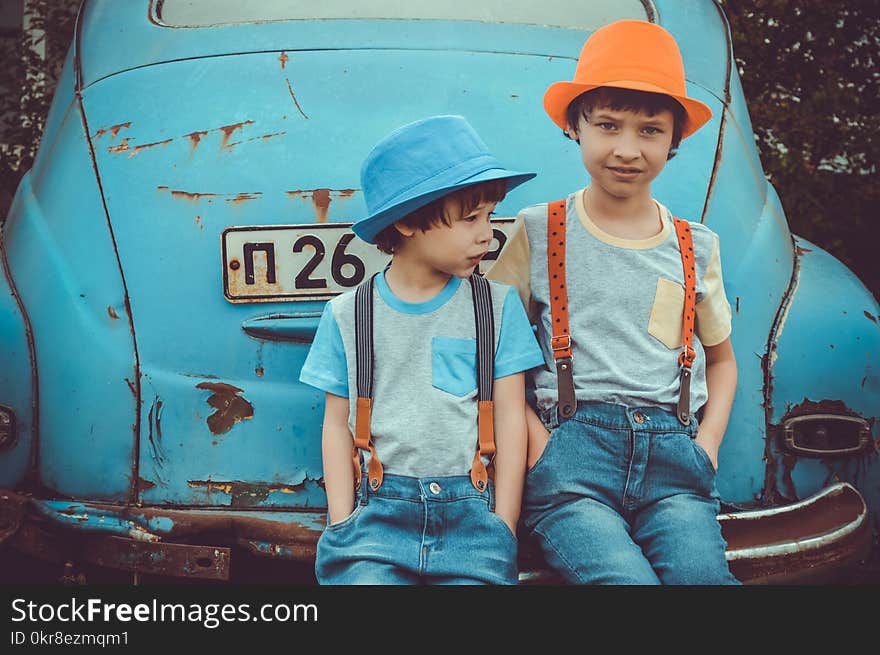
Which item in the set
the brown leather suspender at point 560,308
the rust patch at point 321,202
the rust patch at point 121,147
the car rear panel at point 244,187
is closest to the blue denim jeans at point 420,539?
the brown leather suspender at point 560,308

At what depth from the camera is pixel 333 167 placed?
8.51ft

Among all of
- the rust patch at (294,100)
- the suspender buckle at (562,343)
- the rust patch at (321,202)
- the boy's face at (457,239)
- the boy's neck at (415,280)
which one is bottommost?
the suspender buckle at (562,343)

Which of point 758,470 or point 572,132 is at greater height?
point 572,132

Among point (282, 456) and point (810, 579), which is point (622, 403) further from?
point (282, 456)

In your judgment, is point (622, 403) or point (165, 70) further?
point (165, 70)

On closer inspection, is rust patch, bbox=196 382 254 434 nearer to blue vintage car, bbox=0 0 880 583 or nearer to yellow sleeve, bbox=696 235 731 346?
blue vintage car, bbox=0 0 880 583

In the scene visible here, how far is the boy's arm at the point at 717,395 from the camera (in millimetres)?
2203

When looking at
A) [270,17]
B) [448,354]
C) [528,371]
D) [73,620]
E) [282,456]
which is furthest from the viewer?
[270,17]

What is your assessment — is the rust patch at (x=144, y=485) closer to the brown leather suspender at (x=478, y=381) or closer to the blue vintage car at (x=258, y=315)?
the blue vintage car at (x=258, y=315)

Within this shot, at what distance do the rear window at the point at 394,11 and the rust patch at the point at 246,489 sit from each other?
4.63ft

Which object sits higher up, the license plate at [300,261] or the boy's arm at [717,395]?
the license plate at [300,261]

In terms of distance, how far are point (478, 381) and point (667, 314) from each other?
43 centimetres

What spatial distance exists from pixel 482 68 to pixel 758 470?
1283mm

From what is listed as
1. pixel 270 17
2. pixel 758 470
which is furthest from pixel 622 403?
pixel 270 17
